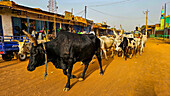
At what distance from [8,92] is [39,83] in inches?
36.1

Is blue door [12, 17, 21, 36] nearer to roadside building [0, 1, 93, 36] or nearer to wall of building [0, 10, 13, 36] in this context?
roadside building [0, 1, 93, 36]

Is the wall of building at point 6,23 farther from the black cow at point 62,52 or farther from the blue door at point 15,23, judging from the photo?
the black cow at point 62,52

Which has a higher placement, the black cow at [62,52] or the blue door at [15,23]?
the blue door at [15,23]

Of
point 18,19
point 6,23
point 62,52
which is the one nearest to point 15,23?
point 18,19

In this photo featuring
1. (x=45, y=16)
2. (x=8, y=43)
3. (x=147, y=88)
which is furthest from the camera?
(x=45, y=16)

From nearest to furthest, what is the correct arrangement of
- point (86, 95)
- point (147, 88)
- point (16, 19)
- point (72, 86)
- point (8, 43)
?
point (86, 95)
point (147, 88)
point (72, 86)
point (8, 43)
point (16, 19)

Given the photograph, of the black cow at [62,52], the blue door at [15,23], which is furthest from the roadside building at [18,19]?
the black cow at [62,52]

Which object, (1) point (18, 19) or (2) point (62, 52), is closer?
(2) point (62, 52)

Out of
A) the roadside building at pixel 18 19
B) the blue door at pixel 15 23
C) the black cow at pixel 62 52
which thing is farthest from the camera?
the blue door at pixel 15 23

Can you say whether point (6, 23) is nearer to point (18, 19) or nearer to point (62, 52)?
point (18, 19)

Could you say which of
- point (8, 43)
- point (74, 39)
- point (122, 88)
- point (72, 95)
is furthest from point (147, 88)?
point (8, 43)

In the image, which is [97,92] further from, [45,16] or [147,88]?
[45,16]

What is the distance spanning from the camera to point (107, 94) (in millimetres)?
3133

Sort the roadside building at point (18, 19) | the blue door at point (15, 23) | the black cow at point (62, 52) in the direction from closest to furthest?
the black cow at point (62, 52), the roadside building at point (18, 19), the blue door at point (15, 23)
